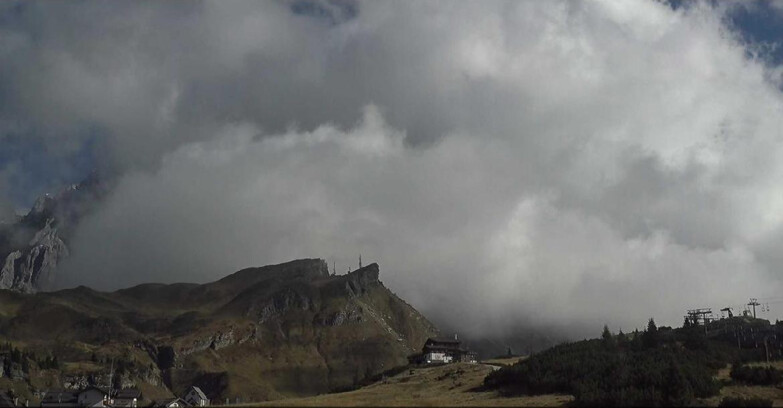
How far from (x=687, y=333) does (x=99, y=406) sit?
12941 cm

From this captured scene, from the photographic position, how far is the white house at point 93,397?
171337 mm

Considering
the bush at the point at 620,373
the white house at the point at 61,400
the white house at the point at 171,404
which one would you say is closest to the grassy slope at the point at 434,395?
the bush at the point at 620,373

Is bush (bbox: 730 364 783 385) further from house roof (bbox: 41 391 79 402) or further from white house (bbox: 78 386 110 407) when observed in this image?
house roof (bbox: 41 391 79 402)

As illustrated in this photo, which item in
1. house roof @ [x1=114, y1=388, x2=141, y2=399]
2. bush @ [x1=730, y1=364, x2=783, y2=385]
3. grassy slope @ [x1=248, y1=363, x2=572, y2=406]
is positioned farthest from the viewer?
house roof @ [x1=114, y1=388, x2=141, y2=399]

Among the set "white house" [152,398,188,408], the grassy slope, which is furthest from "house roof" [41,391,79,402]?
the grassy slope

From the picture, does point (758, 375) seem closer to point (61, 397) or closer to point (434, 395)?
point (434, 395)

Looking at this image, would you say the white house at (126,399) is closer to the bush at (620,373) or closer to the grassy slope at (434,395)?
the grassy slope at (434,395)

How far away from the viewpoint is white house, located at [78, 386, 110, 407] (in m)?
171

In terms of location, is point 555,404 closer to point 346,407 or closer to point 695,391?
point 695,391

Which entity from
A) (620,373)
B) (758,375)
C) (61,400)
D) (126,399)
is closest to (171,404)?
(126,399)

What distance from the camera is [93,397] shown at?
173750mm

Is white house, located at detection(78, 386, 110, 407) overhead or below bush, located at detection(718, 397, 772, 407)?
overhead

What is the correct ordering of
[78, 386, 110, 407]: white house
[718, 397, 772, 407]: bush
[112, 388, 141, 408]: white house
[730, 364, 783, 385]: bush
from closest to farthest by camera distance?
[718, 397, 772, 407]: bush
[730, 364, 783, 385]: bush
[78, 386, 110, 407]: white house
[112, 388, 141, 408]: white house

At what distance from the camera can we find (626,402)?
4587 inches
